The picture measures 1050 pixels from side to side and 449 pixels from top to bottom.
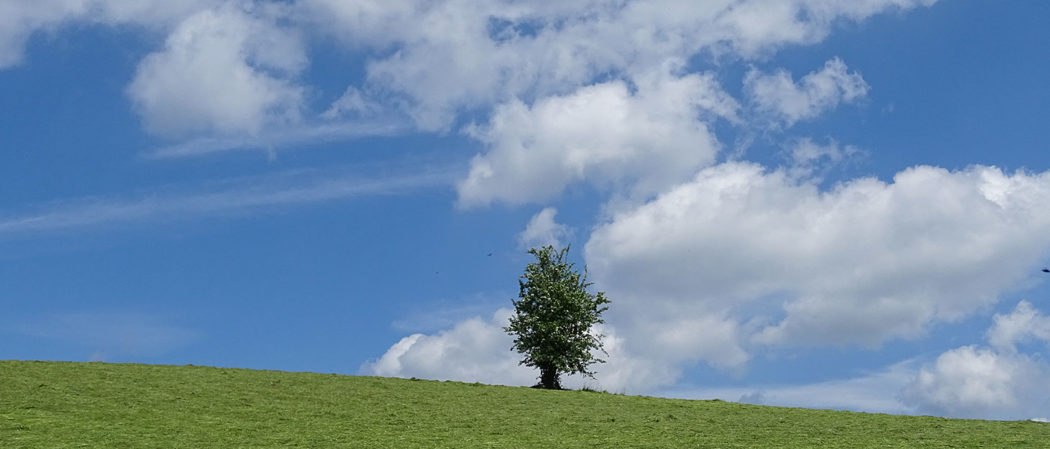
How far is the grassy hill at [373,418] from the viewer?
81.1 feet

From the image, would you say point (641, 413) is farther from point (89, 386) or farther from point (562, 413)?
point (89, 386)

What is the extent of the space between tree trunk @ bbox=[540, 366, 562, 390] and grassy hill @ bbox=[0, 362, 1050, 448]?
39.8 feet

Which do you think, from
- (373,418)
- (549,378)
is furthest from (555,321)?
(373,418)

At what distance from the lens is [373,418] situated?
94.7 ft

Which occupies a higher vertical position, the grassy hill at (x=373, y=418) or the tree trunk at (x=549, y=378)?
the tree trunk at (x=549, y=378)

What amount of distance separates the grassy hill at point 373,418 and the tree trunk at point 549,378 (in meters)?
12.1

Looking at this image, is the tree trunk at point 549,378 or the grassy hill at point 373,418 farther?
the tree trunk at point 549,378

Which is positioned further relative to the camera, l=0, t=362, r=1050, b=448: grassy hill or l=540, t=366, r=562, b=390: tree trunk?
l=540, t=366, r=562, b=390: tree trunk

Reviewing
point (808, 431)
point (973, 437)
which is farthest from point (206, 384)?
point (973, 437)

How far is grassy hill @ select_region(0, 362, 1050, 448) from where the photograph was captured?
2473cm

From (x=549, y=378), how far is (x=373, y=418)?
22.8 meters

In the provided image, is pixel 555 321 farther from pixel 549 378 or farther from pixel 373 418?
pixel 373 418

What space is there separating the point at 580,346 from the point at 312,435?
88.7 ft

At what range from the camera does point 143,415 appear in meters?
27.5
